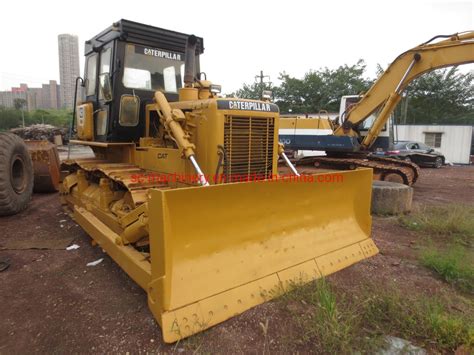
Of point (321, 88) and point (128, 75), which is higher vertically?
point (321, 88)

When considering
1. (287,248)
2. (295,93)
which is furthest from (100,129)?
(295,93)

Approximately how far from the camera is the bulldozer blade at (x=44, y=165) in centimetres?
779

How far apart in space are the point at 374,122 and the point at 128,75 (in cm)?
700

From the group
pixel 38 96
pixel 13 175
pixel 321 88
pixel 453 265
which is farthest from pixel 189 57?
pixel 38 96

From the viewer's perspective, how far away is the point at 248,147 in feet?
13.2

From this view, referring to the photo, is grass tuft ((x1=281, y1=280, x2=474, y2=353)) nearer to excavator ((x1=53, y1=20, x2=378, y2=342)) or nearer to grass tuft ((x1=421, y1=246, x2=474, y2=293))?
excavator ((x1=53, y1=20, x2=378, y2=342))

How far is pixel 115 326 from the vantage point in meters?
2.85

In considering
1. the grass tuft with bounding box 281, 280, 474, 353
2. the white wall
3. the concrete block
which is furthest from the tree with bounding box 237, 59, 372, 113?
the grass tuft with bounding box 281, 280, 474, 353

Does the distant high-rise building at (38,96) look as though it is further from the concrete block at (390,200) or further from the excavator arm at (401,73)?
the concrete block at (390,200)

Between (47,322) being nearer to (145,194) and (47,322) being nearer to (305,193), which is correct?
(145,194)

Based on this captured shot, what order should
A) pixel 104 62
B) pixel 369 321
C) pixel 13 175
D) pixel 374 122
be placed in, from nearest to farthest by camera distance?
pixel 369 321
pixel 104 62
pixel 13 175
pixel 374 122

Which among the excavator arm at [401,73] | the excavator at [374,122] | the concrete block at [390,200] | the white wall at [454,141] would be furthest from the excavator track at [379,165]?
the white wall at [454,141]

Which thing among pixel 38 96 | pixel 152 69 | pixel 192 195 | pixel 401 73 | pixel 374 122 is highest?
pixel 38 96

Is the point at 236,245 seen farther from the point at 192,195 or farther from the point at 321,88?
the point at 321,88
